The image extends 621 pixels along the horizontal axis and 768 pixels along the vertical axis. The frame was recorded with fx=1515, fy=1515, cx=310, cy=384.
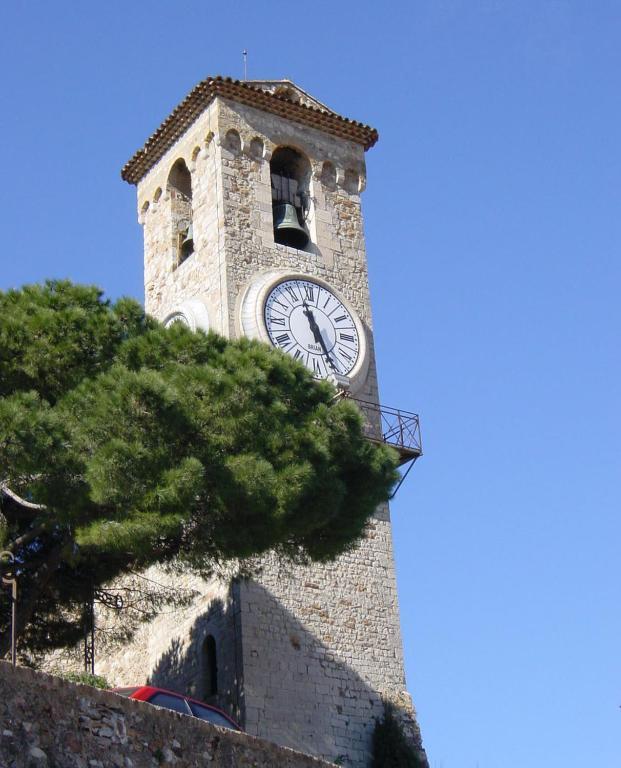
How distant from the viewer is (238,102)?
84.4 feet

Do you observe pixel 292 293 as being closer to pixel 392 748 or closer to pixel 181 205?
pixel 181 205

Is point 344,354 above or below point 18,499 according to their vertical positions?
above

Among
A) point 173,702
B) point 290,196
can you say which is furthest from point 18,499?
point 290,196

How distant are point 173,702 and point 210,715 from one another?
687 mm

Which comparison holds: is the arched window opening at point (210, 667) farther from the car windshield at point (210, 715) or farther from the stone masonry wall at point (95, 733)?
the stone masonry wall at point (95, 733)

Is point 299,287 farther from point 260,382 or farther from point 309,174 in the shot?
point 260,382

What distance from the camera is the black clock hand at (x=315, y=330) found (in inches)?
957

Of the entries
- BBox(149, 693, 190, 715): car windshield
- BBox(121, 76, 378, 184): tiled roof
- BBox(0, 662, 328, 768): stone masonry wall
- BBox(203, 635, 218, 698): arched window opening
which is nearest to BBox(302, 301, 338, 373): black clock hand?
BBox(121, 76, 378, 184): tiled roof

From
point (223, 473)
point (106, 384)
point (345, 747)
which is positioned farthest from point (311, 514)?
point (345, 747)

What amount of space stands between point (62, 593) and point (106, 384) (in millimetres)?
3278

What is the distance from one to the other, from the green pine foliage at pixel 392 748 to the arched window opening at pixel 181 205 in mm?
9065

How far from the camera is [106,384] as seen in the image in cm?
1703

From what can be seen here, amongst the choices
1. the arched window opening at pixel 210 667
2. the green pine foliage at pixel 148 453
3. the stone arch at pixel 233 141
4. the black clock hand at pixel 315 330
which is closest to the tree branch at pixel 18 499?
the green pine foliage at pixel 148 453

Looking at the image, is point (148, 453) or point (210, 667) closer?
point (148, 453)
